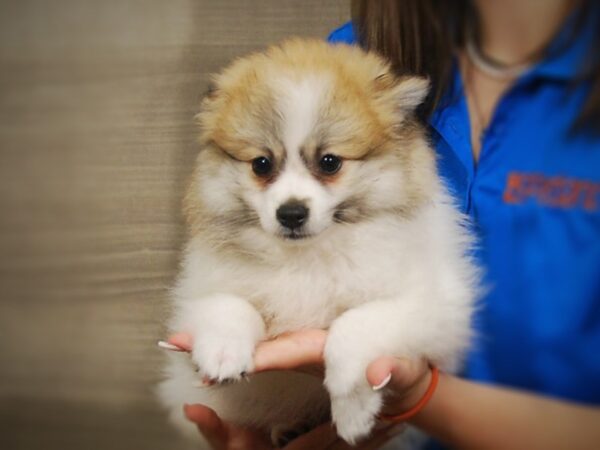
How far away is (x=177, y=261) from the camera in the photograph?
0.96 meters

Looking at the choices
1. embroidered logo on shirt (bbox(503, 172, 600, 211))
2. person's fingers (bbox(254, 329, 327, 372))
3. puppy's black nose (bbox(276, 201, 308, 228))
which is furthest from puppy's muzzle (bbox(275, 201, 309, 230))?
embroidered logo on shirt (bbox(503, 172, 600, 211))

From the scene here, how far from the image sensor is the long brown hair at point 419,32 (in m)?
0.83

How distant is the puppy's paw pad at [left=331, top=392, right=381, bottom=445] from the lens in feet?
2.43

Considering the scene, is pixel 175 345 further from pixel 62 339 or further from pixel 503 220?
pixel 503 220

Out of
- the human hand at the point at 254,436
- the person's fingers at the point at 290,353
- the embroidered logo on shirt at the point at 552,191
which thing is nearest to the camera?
the embroidered logo on shirt at the point at 552,191

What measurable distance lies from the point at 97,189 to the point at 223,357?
370mm

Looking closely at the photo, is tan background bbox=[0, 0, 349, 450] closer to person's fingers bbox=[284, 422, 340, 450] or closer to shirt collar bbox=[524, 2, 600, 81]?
person's fingers bbox=[284, 422, 340, 450]

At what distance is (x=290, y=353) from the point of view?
754mm

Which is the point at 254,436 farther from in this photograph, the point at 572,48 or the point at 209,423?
the point at 572,48

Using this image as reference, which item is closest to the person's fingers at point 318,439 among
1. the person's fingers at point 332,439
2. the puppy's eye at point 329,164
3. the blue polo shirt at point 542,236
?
the person's fingers at point 332,439

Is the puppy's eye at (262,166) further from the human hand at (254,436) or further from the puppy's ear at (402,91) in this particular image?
the human hand at (254,436)

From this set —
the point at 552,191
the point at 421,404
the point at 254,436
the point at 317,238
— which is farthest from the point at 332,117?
the point at 254,436

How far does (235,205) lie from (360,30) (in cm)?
33

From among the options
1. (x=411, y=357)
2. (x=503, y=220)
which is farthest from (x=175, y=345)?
(x=503, y=220)
